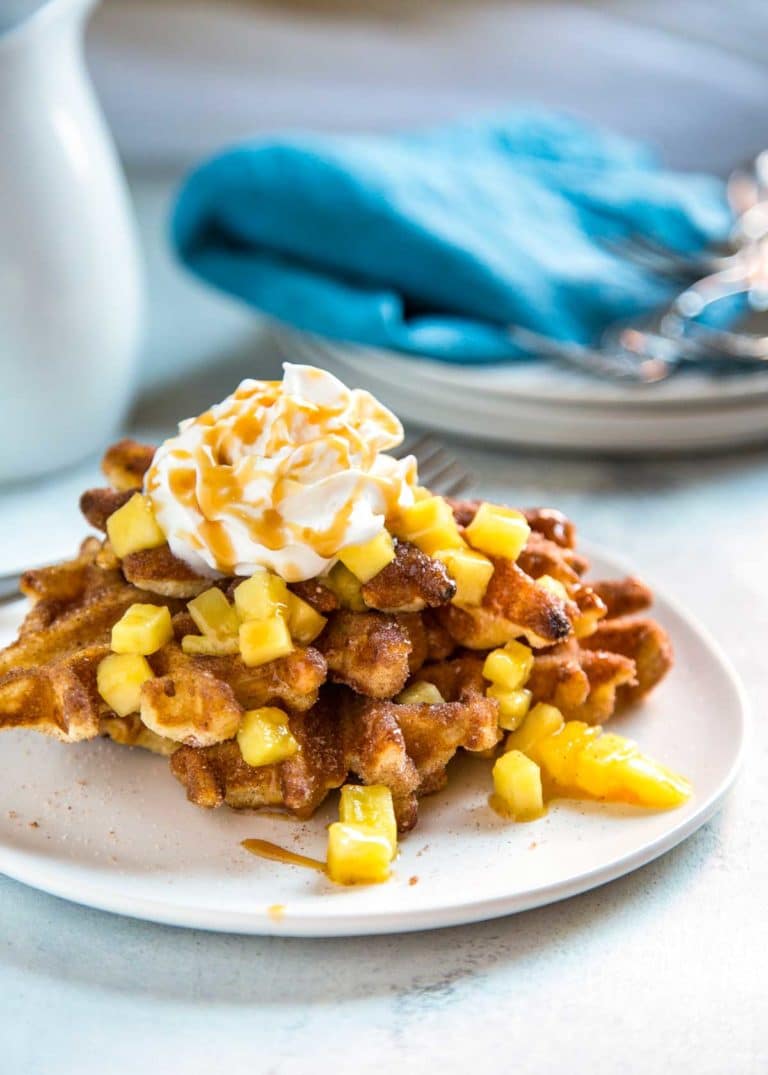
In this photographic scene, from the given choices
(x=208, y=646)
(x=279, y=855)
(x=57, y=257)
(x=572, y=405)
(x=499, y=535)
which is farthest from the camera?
(x=572, y=405)

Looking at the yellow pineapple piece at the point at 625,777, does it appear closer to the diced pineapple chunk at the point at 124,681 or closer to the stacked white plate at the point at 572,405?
the diced pineapple chunk at the point at 124,681

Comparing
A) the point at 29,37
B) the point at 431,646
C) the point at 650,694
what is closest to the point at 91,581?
the point at 431,646

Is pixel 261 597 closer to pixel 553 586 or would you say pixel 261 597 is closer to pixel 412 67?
pixel 553 586

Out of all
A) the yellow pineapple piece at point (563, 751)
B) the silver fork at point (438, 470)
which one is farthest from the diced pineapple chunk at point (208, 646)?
the silver fork at point (438, 470)

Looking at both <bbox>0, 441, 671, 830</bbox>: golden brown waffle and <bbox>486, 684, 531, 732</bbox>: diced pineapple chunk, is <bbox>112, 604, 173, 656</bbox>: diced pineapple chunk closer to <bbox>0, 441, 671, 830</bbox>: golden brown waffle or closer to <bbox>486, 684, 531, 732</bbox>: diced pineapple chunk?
<bbox>0, 441, 671, 830</bbox>: golden brown waffle

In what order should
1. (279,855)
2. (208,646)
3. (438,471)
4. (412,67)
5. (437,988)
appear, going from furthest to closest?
(412,67) → (438,471) → (208,646) → (279,855) → (437,988)

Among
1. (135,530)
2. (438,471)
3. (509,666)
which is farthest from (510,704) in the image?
(438,471)

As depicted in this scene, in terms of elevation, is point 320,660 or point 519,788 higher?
point 320,660

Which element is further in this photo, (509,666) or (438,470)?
(438,470)

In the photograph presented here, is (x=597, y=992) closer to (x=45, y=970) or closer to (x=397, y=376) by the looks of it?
(x=45, y=970)
